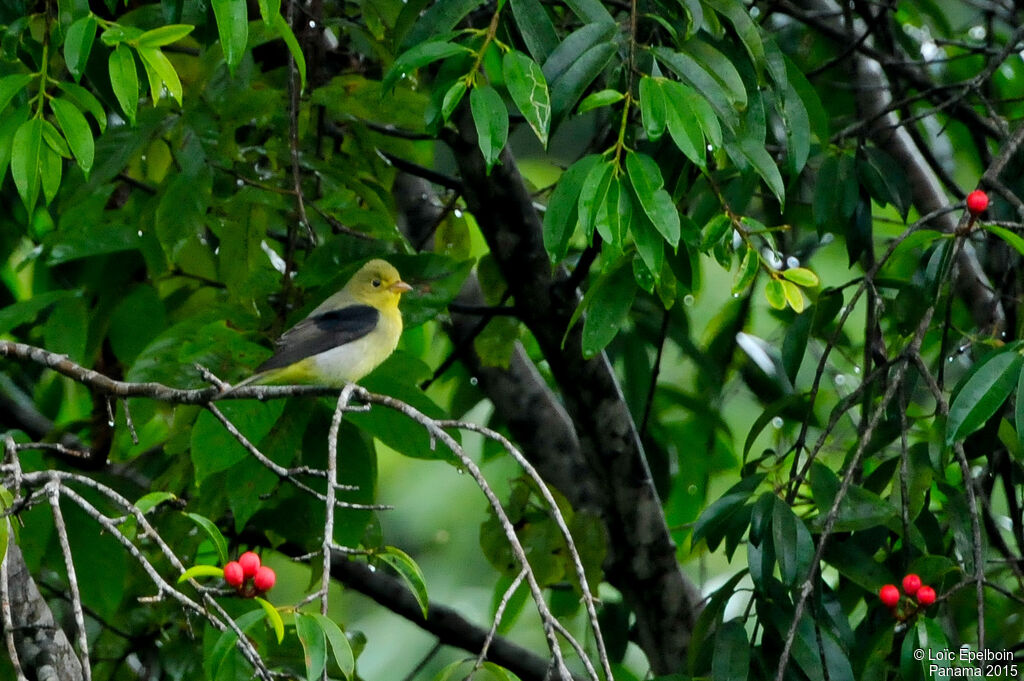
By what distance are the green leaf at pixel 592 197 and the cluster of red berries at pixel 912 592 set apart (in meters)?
1.16

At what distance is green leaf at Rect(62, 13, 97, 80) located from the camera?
258 cm

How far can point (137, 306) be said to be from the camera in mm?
4305

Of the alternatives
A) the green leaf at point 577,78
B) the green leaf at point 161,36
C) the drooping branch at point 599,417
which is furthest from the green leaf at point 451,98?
the drooping branch at point 599,417

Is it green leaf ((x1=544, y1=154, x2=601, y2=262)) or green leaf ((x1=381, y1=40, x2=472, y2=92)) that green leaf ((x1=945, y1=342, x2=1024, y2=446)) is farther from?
green leaf ((x1=381, y1=40, x2=472, y2=92))

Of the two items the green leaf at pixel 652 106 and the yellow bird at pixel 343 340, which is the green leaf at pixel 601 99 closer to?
the green leaf at pixel 652 106

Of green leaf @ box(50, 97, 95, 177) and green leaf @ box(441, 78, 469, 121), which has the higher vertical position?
green leaf @ box(441, 78, 469, 121)

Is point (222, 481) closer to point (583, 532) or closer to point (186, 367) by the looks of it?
point (186, 367)

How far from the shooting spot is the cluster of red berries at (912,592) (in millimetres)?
2971

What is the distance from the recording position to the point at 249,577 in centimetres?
227

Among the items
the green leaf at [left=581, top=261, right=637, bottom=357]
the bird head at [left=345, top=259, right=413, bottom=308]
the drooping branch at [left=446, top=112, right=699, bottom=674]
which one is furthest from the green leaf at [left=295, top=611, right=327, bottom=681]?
the bird head at [left=345, top=259, right=413, bottom=308]

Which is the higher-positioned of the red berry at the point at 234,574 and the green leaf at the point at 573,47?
the green leaf at the point at 573,47

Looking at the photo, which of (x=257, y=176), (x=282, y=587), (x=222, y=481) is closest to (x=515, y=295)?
(x=257, y=176)

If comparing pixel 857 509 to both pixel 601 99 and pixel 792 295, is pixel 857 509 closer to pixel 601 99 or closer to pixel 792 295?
pixel 792 295

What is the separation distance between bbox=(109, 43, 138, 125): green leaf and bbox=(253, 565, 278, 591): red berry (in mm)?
1041
